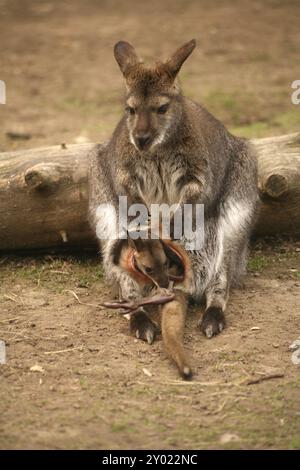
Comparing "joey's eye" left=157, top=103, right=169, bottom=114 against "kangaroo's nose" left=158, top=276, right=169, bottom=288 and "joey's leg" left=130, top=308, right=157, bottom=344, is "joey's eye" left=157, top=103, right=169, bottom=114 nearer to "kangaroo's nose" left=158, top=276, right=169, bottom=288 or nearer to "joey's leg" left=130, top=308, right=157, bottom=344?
"kangaroo's nose" left=158, top=276, right=169, bottom=288

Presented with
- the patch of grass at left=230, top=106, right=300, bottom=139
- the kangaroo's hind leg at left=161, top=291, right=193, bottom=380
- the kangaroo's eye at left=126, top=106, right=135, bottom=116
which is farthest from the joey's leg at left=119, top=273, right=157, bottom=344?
the patch of grass at left=230, top=106, right=300, bottom=139

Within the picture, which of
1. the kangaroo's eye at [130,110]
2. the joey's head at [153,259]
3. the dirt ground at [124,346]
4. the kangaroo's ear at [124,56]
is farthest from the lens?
the kangaroo's ear at [124,56]

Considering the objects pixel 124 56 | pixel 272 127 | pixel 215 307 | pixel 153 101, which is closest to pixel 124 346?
pixel 215 307

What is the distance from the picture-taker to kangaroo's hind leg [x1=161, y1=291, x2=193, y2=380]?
13.6 ft

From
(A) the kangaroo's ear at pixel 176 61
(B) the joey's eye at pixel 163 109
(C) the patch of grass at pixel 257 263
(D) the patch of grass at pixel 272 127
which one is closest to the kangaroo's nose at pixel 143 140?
(B) the joey's eye at pixel 163 109

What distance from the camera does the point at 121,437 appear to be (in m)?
3.57

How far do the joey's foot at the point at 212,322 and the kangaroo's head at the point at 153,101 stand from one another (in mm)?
1028

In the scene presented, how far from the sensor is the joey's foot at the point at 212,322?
4676 millimetres

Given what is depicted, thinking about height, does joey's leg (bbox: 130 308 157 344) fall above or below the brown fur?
below

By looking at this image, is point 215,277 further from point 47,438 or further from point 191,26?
point 191,26

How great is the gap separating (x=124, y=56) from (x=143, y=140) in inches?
26.2

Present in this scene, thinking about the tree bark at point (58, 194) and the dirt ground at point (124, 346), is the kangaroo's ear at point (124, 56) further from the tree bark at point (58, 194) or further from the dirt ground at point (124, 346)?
the dirt ground at point (124, 346)

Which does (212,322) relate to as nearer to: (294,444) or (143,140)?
(143,140)

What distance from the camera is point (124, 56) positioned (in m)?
5.04
